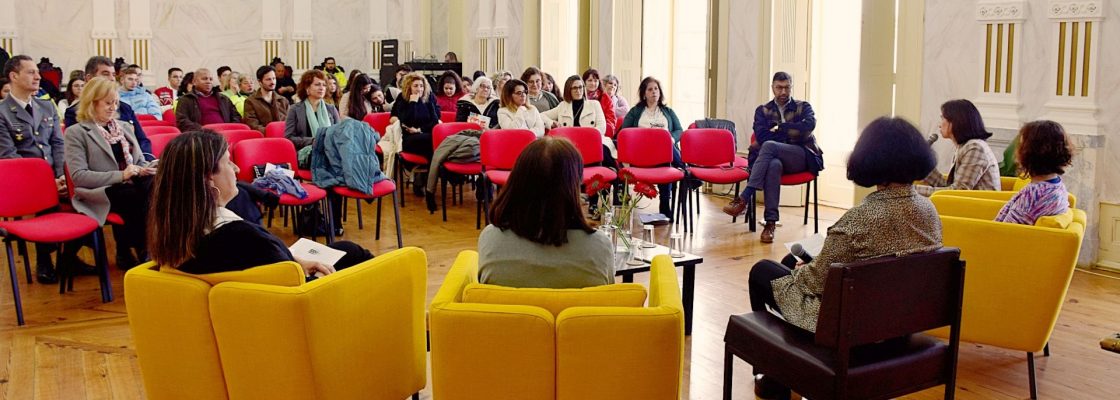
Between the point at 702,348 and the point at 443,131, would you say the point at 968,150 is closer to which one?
the point at 702,348

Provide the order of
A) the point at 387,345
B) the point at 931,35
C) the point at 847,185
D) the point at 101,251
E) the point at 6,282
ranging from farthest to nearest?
the point at 847,185 → the point at 931,35 → the point at 6,282 → the point at 101,251 → the point at 387,345

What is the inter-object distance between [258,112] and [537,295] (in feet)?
24.2

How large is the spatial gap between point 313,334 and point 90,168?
353 centimetres

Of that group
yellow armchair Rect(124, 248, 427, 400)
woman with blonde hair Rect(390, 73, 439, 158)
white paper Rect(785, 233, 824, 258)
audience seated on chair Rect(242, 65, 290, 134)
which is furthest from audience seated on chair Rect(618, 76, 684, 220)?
yellow armchair Rect(124, 248, 427, 400)

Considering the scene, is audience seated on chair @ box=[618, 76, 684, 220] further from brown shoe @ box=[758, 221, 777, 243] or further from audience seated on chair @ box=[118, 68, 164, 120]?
audience seated on chair @ box=[118, 68, 164, 120]

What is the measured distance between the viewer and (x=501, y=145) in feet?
25.6

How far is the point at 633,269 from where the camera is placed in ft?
15.0

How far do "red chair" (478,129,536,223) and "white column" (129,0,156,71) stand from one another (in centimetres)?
947

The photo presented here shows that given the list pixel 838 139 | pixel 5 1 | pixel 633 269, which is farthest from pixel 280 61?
pixel 633 269

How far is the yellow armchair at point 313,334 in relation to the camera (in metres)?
2.97

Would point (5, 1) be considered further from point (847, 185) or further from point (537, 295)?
point (537, 295)

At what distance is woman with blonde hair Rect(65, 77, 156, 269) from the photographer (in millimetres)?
5652

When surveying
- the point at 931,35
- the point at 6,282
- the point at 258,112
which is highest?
the point at 931,35

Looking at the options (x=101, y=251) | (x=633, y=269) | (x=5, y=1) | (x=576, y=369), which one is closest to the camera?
(x=576, y=369)
